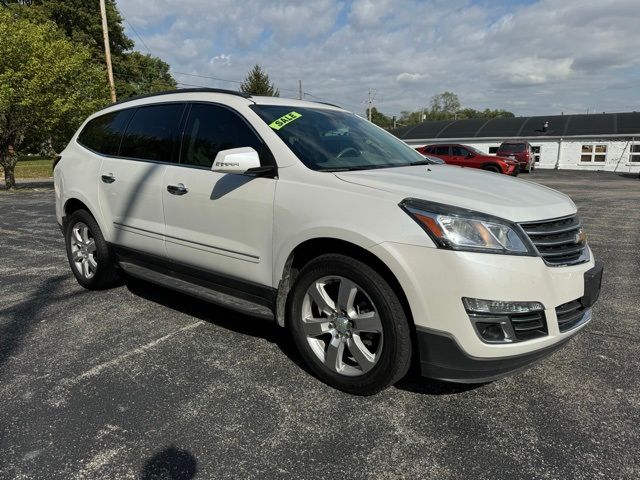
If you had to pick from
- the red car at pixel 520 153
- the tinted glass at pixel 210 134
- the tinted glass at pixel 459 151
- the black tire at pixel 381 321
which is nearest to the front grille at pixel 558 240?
the black tire at pixel 381 321

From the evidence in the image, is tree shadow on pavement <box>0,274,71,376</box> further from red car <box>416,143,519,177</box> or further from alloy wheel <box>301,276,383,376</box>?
red car <box>416,143,519,177</box>

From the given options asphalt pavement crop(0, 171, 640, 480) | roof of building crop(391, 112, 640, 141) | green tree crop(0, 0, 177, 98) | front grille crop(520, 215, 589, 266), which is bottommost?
asphalt pavement crop(0, 171, 640, 480)

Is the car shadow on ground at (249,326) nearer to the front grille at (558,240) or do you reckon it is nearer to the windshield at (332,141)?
the front grille at (558,240)

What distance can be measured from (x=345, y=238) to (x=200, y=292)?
4.70 ft

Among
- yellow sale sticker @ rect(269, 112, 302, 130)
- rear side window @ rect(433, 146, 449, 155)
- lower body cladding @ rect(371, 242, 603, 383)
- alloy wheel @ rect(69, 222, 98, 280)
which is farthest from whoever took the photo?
rear side window @ rect(433, 146, 449, 155)

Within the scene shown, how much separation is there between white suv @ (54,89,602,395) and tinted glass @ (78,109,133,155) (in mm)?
121

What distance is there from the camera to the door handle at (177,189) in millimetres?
3617

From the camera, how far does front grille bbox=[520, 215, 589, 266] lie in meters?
2.56

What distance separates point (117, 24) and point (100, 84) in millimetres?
27930

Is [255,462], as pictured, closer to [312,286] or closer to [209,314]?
[312,286]

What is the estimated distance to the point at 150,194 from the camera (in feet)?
12.9

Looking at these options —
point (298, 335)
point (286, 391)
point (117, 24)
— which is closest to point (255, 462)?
point (286, 391)

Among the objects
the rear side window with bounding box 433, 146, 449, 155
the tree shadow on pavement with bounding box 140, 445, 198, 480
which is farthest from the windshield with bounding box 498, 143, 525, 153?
the tree shadow on pavement with bounding box 140, 445, 198, 480

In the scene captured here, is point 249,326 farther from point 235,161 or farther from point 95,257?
point 95,257
